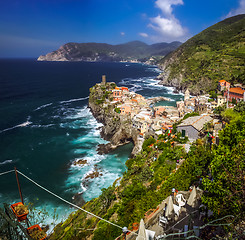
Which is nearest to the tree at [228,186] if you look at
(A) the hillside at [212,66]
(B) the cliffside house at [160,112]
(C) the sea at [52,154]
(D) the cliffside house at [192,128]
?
(C) the sea at [52,154]

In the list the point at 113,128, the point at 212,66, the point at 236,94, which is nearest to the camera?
the point at 113,128

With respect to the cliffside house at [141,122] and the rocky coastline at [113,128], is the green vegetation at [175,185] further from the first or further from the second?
the cliffside house at [141,122]

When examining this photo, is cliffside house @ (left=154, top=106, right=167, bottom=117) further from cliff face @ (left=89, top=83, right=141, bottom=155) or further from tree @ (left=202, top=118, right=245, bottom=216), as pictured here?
tree @ (left=202, top=118, right=245, bottom=216)

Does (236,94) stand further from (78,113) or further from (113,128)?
(78,113)

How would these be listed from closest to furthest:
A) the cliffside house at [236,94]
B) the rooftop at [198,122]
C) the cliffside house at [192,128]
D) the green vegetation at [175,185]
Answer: the green vegetation at [175,185] < the cliffside house at [192,128] < the rooftop at [198,122] < the cliffside house at [236,94]

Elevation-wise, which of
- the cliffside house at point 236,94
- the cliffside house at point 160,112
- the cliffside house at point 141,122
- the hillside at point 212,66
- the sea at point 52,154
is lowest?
the sea at point 52,154

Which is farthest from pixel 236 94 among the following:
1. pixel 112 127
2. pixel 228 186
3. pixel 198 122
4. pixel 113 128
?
pixel 228 186

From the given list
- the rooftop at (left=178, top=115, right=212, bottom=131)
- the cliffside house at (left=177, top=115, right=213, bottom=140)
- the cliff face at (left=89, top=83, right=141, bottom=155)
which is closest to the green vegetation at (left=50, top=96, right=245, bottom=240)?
the cliffside house at (left=177, top=115, right=213, bottom=140)

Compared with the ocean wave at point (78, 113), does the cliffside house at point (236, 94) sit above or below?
above

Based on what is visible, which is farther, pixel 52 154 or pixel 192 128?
pixel 52 154

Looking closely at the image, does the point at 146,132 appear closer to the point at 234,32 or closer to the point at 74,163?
the point at 74,163

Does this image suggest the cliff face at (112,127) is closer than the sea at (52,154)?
No
